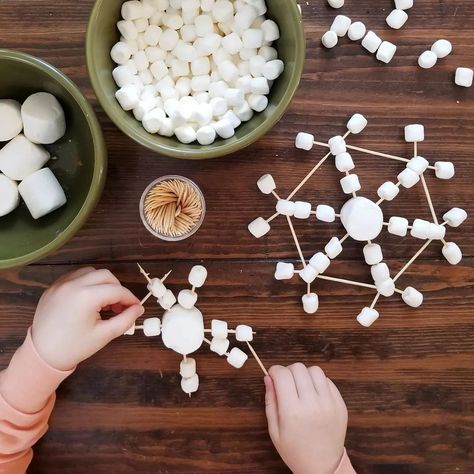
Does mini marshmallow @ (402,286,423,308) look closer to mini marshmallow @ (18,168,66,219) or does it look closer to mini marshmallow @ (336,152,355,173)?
mini marshmallow @ (336,152,355,173)

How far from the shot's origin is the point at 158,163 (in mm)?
804

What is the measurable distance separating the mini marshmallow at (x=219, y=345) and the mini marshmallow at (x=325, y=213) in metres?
0.19

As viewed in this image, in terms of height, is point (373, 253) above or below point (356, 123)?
below

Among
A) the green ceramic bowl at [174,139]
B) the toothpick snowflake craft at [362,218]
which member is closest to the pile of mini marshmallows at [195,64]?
the green ceramic bowl at [174,139]

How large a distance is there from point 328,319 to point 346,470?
0.61ft

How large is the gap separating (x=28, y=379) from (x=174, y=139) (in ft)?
1.04

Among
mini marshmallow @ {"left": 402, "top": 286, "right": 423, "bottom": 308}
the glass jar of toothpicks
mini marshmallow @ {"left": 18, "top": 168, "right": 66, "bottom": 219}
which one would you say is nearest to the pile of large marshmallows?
mini marshmallow @ {"left": 18, "top": 168, "right": 66, "bottom": 219}

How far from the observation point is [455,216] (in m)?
0.81

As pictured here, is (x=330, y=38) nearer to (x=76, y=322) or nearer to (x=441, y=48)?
(x=441, y=48)

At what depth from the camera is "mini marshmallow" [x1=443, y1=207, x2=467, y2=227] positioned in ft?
2.64

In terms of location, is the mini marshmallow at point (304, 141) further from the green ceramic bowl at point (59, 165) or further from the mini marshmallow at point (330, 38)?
the green ceramic bowl at point (59, 165)

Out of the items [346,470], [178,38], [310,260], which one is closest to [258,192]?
[310,260]

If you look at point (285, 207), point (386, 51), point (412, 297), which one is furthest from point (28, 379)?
Answer: point (386, 51)

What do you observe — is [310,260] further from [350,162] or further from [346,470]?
[346,470]
